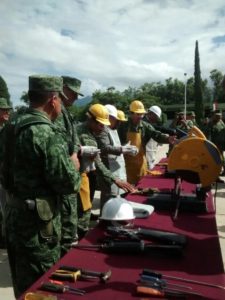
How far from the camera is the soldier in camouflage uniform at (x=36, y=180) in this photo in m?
2.04

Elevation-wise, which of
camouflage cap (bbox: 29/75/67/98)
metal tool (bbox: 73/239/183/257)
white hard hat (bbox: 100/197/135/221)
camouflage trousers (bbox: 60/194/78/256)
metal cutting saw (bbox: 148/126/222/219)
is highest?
camouflage cap (bbox: 29/75/67/98)

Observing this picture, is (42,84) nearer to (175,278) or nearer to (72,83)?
(175,278)

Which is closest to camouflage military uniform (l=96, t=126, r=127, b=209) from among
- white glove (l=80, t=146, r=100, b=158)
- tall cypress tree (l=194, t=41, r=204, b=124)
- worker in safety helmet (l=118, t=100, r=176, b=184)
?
worker in safety helmet (l=118, t=100, r=176, b=184)

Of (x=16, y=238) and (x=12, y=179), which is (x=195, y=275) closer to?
(x=16, y=238)

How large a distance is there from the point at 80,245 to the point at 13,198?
1.50ft

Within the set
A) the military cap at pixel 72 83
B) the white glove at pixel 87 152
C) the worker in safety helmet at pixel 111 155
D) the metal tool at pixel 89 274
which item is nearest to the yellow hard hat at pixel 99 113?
the military cap at pixel 72 83

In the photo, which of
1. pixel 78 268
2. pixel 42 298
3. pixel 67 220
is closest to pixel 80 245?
pixel 78 268

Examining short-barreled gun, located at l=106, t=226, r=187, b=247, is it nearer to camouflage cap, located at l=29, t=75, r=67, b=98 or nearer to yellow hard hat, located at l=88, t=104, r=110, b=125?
camouflage cap, located at l=29, t=75, r=67, b=98

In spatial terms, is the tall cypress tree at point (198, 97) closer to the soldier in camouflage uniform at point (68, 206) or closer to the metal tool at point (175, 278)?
the soldier in camouflage uniform at point (68, 206)

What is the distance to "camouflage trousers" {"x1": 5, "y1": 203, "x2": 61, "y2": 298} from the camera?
212 cm

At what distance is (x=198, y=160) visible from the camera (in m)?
2.70

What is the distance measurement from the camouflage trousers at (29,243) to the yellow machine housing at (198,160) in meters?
0.97

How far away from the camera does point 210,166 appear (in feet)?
8.82

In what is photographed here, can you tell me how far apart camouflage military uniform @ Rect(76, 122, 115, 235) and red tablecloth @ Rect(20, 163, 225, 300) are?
1217mm
